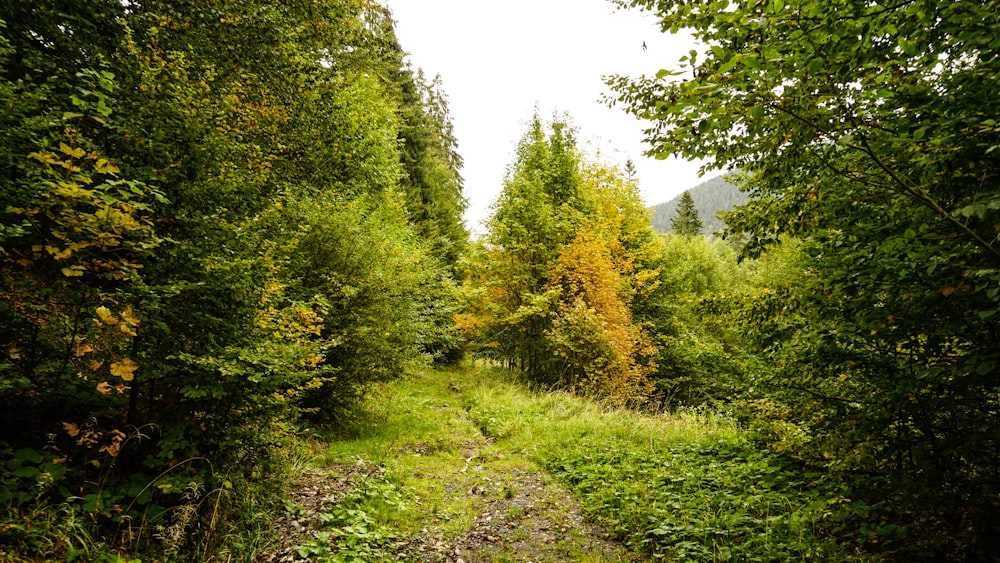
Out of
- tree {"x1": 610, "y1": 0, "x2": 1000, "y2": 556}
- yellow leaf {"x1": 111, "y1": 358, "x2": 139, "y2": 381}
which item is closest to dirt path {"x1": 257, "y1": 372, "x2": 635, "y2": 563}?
yellow leaf {"x1": 111, "y1": 358, "x2": 139, "y2": 381}

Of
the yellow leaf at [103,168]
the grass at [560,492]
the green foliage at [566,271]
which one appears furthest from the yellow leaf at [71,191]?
the green foliage at [566,271]

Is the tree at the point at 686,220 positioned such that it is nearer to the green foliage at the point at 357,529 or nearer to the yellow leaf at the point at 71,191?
the green foliage at the point at 357,529

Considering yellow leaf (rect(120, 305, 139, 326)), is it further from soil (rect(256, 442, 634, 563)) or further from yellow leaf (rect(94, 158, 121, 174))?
soil (rect(256, 442, 634, 563))

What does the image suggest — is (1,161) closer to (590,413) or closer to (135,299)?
(135,299)

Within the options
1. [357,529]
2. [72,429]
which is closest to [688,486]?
[357,529]

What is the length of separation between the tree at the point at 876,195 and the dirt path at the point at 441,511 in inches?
125

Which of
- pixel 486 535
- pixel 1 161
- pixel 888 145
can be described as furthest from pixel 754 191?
pixel 1 161

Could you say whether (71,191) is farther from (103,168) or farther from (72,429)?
(72,429)

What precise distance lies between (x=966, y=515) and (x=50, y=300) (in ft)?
29.0

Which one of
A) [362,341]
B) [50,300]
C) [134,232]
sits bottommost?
[362,341]

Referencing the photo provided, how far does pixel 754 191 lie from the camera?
5.98 metres

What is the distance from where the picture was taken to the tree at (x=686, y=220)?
4662 cm

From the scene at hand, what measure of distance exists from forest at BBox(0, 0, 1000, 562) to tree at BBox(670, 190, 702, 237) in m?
42.3

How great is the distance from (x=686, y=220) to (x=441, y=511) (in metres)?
47.5
